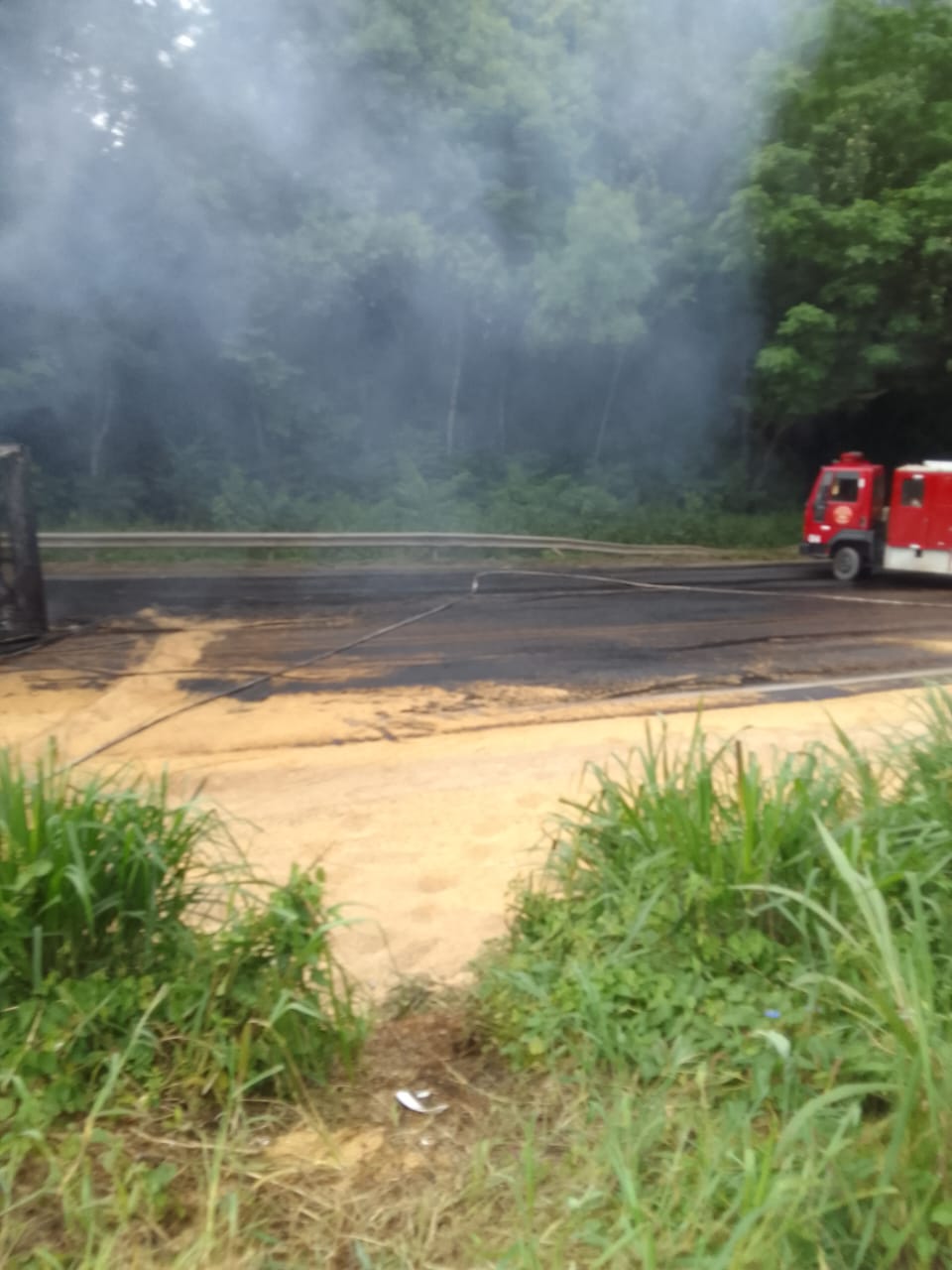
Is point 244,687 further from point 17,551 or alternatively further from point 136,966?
point 136,966

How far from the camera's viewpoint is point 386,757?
19.5 feet

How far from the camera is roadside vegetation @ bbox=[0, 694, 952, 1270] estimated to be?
2186 mm

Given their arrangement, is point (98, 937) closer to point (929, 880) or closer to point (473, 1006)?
point (473, 1006)

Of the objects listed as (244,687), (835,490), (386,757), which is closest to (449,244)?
(835,490)

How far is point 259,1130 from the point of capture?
259 cm

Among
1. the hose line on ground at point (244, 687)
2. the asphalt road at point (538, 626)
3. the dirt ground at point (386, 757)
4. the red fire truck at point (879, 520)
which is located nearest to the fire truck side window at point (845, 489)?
the red fire truck at point (879, 520)

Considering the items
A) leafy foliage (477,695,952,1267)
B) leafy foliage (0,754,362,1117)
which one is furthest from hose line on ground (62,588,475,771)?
leafy foliage (477,695,952,1267)

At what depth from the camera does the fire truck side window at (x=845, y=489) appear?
49.7 ft

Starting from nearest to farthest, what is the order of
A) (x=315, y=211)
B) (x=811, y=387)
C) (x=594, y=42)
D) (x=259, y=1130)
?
(x=259, y=1130)
(x=315, y=211)
(x=594, y=42)
(x=811, y=387)

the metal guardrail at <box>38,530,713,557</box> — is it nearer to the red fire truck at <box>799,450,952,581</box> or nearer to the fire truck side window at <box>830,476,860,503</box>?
the red fire truck at <box>799,450,952,581</box>

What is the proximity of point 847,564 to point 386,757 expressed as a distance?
11.0 metres

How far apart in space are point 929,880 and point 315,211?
13.2 metres

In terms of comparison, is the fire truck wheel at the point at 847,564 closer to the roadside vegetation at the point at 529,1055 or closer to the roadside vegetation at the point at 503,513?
the roadside vegetation at the point at 503,513

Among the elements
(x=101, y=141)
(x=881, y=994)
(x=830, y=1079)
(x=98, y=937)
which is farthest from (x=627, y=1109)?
(x=101, y=141)
